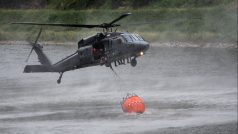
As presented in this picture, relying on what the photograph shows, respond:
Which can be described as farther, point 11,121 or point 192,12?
point 192,12

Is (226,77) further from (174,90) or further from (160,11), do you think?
(160,11)

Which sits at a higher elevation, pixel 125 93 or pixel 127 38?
pixel 127 38

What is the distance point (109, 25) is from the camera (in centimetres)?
4928

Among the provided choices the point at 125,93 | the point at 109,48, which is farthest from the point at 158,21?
the point at 109,48

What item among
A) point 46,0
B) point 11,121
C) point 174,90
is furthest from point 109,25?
point 46,0

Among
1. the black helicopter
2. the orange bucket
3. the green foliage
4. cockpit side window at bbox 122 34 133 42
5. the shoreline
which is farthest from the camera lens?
the shoreline

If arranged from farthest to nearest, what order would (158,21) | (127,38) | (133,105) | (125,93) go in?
1. (158,21)
2. (125,93)
3. (133,105)
4. (127,38)

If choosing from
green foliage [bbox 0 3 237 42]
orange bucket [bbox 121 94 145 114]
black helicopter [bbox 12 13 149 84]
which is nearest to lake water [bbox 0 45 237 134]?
orange bucket [bbox 121 94 145 114]

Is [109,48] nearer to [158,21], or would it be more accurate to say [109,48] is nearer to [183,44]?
[158,21]

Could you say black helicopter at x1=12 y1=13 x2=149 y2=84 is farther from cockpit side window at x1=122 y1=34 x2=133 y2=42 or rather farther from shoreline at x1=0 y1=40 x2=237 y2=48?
shoreline at x1=0 y1=40 x2=237 y2=48

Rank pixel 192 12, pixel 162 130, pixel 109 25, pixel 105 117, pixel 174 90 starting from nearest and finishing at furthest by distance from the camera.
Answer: pixel 109 25
pixel 162 130
pixel 105 117
pixel 174 90
pixel 192 12

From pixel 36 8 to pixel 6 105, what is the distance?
403 inches

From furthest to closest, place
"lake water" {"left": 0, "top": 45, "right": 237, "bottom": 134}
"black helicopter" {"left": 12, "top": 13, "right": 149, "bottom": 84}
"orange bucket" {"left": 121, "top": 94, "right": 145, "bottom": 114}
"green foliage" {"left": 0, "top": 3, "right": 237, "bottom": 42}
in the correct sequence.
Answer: "green foliage" {"left": 0, "top": 3, "right": 237, "bottom": 42} < "orange bucket" {"left": 121, "top": 94, "right": 145, "bottom": 114} < "lake water" {"left": 0, "top": 45, "right": 237, "bottom": 134} < "black helicopter" {"left": 12, "top": 13, "right": 149, "bottom": 84}

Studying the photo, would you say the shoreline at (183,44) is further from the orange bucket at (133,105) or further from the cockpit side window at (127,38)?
the cockpit side window at (127,38)
